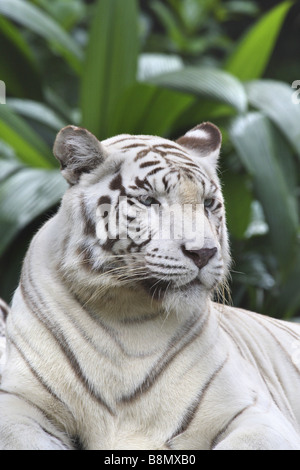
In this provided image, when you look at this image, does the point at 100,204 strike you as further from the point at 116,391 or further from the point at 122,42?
the point at 122,42

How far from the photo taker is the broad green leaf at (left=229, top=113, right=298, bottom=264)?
Result: 4.32 meters

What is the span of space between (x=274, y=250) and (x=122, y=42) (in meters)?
1.73

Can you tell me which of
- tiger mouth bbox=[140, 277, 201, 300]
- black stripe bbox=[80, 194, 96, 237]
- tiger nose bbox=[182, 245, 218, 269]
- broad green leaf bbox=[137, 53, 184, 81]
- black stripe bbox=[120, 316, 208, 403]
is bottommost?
black stripe bbox=[120, 316, 208, 403]

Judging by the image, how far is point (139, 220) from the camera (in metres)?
1.80

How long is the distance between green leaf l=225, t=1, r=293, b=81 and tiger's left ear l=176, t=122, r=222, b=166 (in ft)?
12.1

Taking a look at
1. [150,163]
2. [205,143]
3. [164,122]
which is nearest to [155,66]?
[164,122]

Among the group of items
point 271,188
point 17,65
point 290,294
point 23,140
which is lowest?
point 290,294

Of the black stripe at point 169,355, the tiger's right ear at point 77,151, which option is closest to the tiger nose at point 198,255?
the black stripe at point 169,355

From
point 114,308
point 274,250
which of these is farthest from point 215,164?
point 274,250

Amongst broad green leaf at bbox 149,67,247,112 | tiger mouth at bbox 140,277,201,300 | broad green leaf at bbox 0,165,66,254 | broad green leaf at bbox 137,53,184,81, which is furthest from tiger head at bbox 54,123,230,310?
broad green leaf at bbox 137,53,184,81

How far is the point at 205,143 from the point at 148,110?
2.71 meters

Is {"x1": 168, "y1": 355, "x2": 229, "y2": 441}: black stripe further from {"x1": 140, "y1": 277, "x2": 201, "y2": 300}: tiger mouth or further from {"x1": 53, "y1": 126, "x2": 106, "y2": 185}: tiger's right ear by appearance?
{"x1": 53, "y1": 126, "x2": 106, "y2": 185}: tiger's right ear

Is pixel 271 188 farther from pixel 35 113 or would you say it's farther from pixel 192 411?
pixel 192 411

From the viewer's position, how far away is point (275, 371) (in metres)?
2.26
